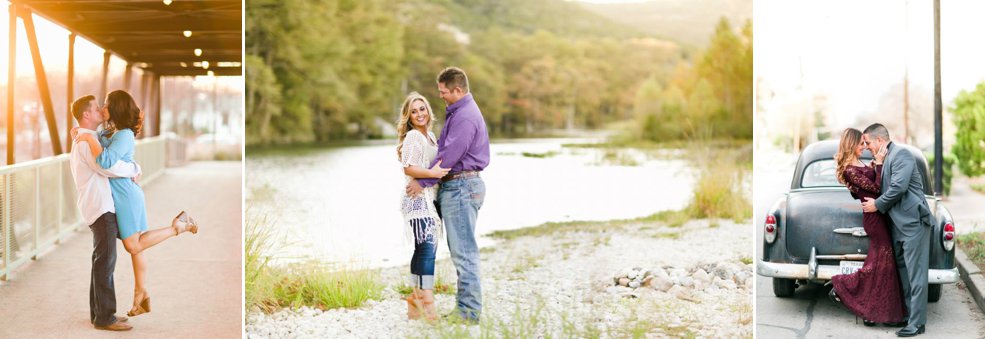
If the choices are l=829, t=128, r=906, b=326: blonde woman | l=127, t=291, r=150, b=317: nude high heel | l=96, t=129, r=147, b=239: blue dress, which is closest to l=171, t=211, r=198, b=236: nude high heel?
l=96, t=129, r=147, b=239: blue dress

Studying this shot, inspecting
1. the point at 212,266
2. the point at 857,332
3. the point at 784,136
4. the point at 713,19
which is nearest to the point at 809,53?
the point at 784,136

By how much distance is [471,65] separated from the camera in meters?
6.87

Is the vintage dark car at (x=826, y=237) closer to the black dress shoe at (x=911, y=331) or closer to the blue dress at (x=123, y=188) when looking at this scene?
the black dress shoe at (x=911, y=331)

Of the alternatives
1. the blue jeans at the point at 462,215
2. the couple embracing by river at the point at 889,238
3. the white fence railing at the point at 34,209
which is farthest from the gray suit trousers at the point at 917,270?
the white fence railing at the point at 34,209

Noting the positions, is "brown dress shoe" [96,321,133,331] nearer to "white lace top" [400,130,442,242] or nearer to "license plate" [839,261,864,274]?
"white lace top" [400,130,442,242]

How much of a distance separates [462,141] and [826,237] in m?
2.06

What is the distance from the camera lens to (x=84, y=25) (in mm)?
7586

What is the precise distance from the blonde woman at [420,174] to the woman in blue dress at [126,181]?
1.07m

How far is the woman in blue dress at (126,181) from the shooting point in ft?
14.6

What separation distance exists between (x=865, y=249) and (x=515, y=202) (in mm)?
2661

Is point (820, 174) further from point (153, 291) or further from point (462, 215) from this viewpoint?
point (153, 291)

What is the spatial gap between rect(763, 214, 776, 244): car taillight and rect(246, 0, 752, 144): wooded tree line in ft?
7.43

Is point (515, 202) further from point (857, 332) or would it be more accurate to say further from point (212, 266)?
point (857, 332)

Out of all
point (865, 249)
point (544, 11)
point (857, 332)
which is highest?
point (544, 11)
